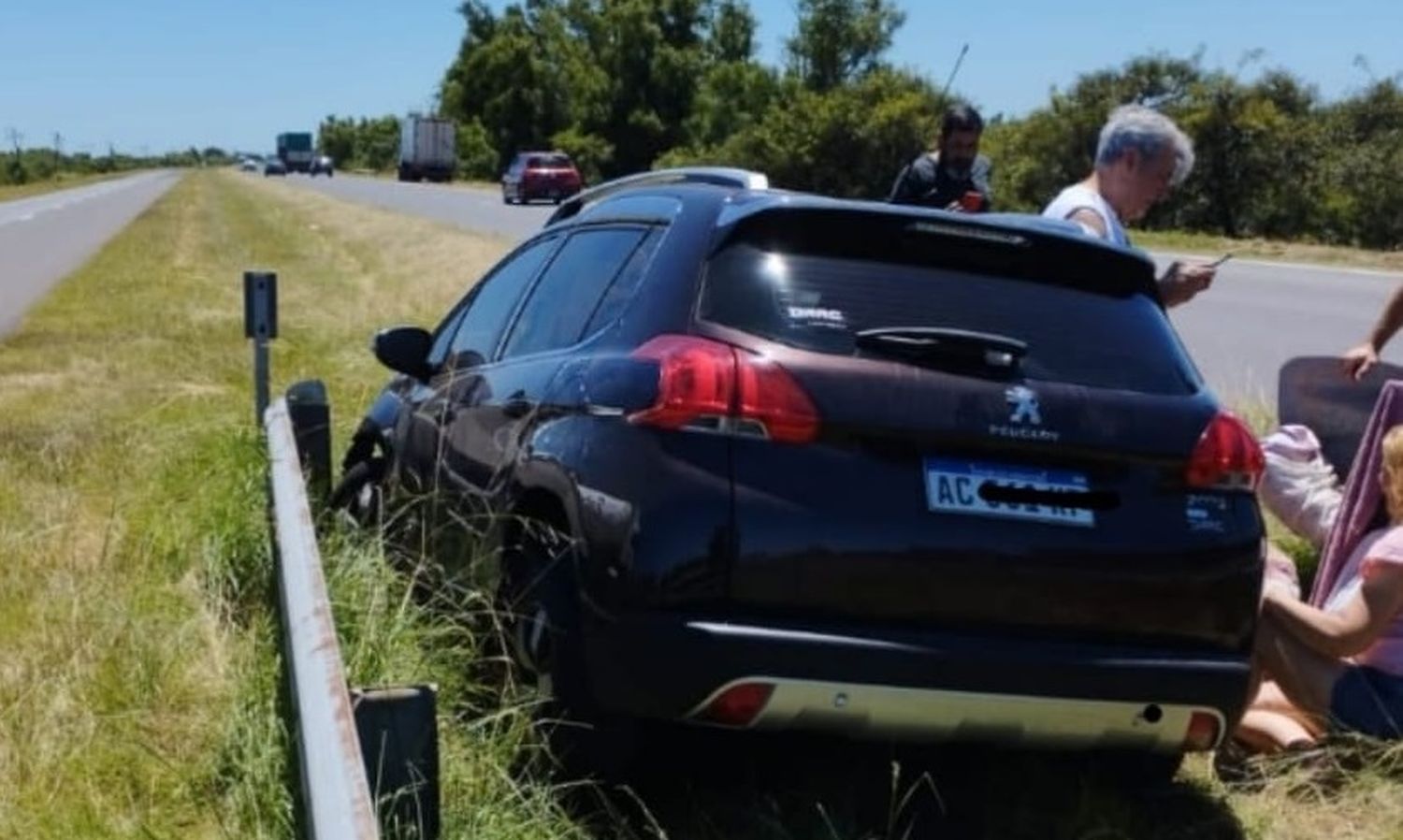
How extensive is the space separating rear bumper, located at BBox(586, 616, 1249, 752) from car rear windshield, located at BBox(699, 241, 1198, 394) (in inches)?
26.2

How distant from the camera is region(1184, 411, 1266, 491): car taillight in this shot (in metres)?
4.14

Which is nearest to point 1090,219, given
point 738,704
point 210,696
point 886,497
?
point 886,497

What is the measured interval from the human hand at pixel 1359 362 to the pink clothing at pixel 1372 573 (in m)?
1.09

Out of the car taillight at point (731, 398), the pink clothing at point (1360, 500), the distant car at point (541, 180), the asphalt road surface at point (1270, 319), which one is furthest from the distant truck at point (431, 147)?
the car taillight at point (731, 398)

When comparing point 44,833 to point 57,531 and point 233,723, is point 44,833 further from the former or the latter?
point 57,531

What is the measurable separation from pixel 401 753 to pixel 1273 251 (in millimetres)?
29998

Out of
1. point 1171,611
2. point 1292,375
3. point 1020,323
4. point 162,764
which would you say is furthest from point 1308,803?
point 162,764

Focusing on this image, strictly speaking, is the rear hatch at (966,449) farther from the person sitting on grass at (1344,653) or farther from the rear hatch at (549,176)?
the rear hatch at (549,176)

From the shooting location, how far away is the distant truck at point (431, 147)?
97.1 meters

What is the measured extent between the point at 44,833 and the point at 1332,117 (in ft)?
146

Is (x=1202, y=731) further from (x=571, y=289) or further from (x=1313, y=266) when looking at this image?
(x=1313, y=266)

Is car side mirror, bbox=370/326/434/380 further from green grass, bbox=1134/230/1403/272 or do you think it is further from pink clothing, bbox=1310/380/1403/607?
green grass, bbox=1134/230/1403/272

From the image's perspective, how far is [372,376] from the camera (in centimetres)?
1198

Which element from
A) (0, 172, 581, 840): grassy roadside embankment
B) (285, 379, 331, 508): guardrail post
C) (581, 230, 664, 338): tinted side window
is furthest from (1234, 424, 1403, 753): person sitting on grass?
(285, 379, 331, 508): guardrail post
